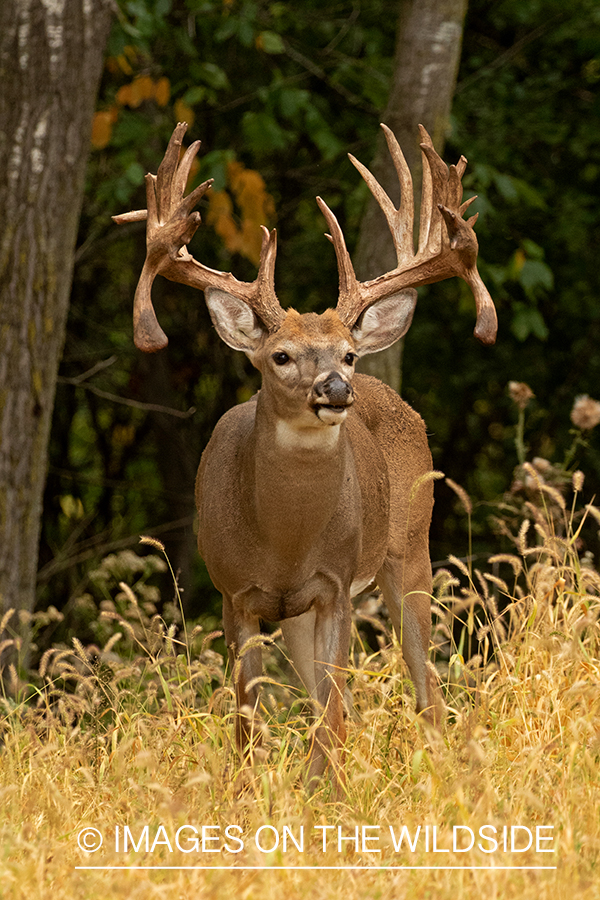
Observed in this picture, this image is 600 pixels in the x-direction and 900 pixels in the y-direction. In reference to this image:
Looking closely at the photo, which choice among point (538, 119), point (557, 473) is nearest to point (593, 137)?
point (538, 119)

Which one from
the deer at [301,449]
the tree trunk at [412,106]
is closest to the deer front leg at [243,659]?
the deer at [301,449]

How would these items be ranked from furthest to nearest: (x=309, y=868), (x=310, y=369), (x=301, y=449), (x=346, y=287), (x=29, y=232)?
(x=29, y=232)
(x=346, y=287)
(x=301, y=449)
(x=310, y=369)
(x=309, y=868)

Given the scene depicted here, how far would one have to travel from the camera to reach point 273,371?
4238 mm

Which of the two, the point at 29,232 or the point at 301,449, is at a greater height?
the point at 29,232

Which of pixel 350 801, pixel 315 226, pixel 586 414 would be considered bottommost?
pixel 350 801

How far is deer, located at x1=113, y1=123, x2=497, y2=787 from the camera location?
421 cm

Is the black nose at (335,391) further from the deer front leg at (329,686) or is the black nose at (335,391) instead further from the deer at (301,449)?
the deer front leg at (329,686)

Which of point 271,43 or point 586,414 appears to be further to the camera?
point 271,43

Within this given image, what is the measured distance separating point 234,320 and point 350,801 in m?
1.69

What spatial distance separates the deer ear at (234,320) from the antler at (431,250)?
1.02 feet

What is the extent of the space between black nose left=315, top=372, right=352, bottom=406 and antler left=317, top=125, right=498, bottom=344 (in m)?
0.53

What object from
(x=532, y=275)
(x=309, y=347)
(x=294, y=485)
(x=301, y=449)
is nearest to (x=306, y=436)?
(x=301, y=449)

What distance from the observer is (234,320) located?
4465 mm

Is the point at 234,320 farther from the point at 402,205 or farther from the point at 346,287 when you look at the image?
the point at 402,205
